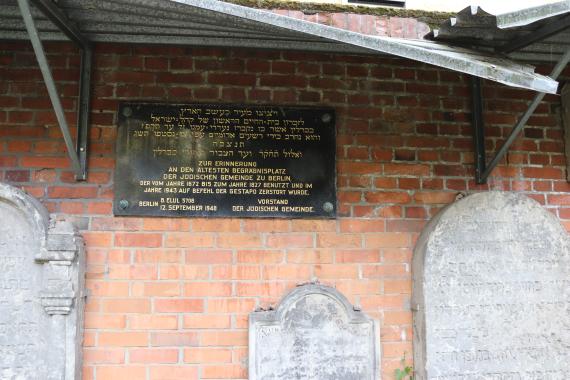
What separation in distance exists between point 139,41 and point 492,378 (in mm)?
2793

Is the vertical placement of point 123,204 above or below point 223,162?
below

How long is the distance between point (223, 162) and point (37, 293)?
1.23 meters

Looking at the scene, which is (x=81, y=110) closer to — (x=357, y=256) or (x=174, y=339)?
(x=174, y=339)

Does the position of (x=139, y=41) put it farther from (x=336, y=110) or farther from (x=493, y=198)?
(x=493, y=198)

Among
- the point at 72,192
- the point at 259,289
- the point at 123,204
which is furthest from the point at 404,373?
the point at 72,192

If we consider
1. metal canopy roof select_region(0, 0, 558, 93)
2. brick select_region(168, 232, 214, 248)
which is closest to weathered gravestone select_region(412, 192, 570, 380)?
metal canopy roof select_region(0, 0, 558, 93)

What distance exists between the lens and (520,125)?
2.77 metres

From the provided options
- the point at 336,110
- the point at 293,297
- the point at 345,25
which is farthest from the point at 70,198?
the point at 345,25

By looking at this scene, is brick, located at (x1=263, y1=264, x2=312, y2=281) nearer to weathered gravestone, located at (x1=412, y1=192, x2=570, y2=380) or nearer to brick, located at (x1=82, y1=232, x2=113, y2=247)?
weathered gravestone, located at (x1=412, y1=192, x2=570, y2=380)

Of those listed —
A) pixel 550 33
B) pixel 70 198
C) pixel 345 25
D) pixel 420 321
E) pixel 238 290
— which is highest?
pixel 345 25

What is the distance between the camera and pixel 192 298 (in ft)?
9.47

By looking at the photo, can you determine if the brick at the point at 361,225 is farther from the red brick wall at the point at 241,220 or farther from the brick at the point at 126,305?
the brick at the point at 126,305

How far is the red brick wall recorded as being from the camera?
2.86 m

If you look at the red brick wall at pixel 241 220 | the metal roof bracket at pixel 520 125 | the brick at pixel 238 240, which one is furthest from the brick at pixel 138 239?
the metal roof bracket at pixel 520 125
